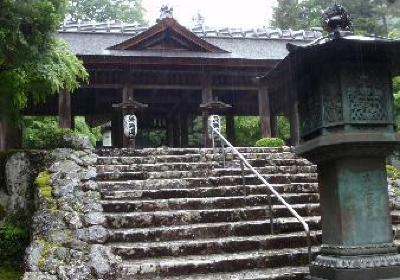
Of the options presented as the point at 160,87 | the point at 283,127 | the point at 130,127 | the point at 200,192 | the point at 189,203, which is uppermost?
the point at 160,87

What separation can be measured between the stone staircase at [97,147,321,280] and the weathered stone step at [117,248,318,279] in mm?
12

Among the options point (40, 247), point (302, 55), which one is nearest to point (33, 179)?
point (40, 247)

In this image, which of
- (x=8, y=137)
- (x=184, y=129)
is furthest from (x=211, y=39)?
(x=8, y=137)

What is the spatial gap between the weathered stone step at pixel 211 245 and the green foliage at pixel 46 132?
3.34m

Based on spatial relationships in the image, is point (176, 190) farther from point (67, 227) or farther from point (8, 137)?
point (8, 137)

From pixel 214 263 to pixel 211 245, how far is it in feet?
1.52

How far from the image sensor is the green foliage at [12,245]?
6.89 meters

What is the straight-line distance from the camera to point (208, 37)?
762 inches

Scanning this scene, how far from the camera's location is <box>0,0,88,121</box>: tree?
7184 mm

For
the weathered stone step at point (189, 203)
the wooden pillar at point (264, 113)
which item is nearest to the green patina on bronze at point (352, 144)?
the weathered stone step at point (189, 203)

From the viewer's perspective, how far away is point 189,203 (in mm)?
7449

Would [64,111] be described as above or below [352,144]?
above

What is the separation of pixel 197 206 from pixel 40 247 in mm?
2596

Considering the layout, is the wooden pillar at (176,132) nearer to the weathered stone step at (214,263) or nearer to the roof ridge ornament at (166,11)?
the roof ridge ornament at (166,11)
